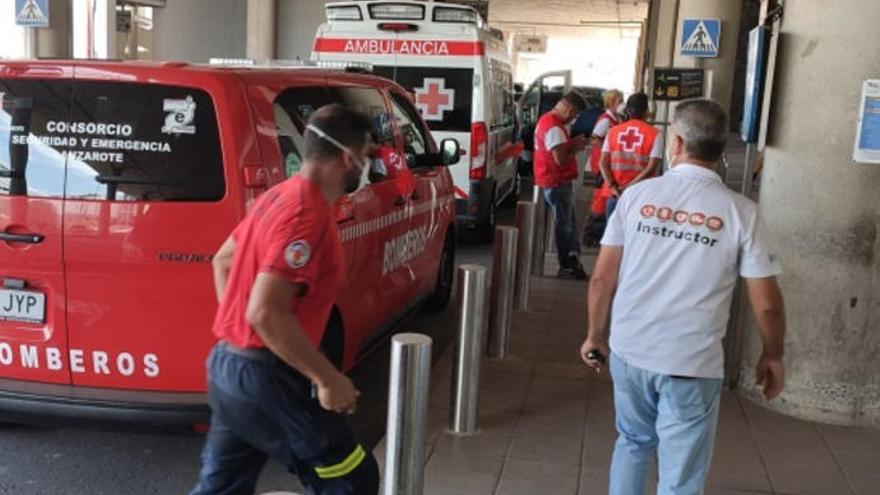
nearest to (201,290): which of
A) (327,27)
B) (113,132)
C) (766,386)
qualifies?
(113,132)

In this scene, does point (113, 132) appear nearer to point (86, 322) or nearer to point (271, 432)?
point (86, 322)

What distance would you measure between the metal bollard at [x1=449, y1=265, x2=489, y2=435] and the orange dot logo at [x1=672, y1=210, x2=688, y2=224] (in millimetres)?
1959

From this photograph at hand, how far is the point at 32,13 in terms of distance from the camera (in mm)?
12570

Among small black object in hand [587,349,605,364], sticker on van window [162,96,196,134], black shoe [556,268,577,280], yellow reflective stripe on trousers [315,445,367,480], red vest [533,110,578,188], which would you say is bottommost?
black shoe [556,268,577,280]

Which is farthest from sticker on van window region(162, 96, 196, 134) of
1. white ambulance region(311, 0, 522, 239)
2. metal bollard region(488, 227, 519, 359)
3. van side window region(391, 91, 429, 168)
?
white ambulance region(311, 0, 522, 239)

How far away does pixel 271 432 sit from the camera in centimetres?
277

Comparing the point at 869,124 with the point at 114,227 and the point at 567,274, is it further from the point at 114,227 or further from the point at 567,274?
the point at 567,274

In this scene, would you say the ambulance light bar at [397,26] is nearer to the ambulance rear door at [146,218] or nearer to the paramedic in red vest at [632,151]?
the paramedic in red vest at [632,151]

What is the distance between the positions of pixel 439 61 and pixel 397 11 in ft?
2.50

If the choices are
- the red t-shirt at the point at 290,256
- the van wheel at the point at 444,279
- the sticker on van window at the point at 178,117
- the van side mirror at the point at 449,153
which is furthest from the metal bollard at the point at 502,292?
the red t-shirt at the point at 290,256

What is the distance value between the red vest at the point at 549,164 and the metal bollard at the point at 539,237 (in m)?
0.25

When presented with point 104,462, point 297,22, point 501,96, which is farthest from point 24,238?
point 297,22

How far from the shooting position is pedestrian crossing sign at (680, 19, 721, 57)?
1340 centimetres

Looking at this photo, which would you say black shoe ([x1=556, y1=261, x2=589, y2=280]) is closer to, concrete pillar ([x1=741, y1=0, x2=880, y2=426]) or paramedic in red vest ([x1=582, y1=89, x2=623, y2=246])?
paramedic in red vest ([x1=582, y1=89, x2=623, y2=246])
